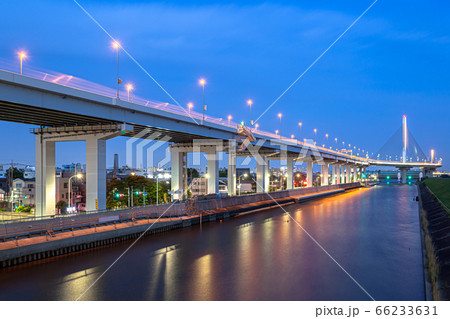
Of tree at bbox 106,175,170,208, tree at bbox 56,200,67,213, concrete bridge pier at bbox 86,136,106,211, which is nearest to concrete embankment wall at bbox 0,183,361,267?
concrete bridge pier at bbox 86,136,106,211

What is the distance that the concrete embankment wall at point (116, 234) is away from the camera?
61.9 feet

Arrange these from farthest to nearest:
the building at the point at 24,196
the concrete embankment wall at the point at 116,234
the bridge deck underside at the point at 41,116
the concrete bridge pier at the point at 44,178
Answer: the building at the point at 24,196 < the concrete bridge pier at the point at 44,178 < the bridge deck underside at the point at 41,116 < the concrete embankment wall at the point at 116,234

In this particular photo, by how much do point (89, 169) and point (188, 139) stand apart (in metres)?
18.5

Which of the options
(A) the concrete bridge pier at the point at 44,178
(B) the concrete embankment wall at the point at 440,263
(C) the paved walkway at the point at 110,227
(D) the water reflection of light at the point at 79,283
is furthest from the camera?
(A) the concrete bridge pier at the point at 44,178

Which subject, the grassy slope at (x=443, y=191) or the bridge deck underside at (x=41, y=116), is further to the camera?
the grassy slope at (x=443, y=191)

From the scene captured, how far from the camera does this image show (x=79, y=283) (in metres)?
16.2

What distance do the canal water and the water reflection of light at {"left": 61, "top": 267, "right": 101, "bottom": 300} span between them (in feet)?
0.14

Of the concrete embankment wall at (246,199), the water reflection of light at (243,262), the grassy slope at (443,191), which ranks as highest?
the grassy slope at (443,191)

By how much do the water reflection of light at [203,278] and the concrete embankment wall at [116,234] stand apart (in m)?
7.91

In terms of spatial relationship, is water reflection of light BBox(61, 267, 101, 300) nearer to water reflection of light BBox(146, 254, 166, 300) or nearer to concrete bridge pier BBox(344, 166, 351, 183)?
water reflection of light BBox(146, 254, 166, 300)

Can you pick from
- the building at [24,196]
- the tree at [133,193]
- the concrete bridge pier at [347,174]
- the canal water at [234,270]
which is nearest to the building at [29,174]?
the building at [24,196]

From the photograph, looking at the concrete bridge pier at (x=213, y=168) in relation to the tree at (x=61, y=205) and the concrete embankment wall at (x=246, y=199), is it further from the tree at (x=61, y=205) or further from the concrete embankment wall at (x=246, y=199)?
the tree at (x=61, y=205)

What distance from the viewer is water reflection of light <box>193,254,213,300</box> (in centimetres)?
1494
